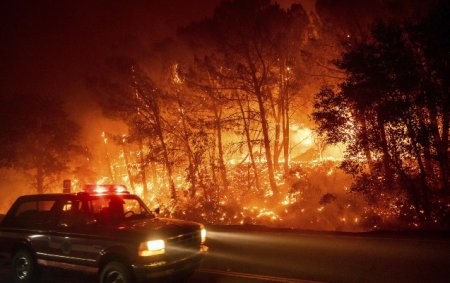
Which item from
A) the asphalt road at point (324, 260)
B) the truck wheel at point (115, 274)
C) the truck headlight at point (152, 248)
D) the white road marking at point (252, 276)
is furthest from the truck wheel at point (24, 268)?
the white road marking at point (252, 276)

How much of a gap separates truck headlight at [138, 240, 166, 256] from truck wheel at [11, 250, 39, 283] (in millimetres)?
2991

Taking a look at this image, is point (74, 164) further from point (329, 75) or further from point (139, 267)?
point (139, 267)

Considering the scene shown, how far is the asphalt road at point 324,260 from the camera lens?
26.1 ft

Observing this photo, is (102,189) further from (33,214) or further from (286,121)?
(286,121)

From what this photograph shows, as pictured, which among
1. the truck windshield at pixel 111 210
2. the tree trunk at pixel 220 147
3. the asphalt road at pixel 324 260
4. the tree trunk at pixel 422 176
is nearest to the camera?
the truck windshield at pixel 111 210

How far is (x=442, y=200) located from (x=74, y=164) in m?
38.9

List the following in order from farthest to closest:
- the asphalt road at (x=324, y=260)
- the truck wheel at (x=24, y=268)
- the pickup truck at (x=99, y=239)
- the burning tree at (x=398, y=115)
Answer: the burning tree at (x=398, y=115), the truck wheel at (x=24, y=268), the asphalt road at (x=324, y=260), the pickup truck at (x=99, y=239)

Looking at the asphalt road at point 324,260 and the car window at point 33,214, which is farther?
the car window at point 33,214

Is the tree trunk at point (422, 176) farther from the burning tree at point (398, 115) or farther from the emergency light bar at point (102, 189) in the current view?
the emergency light bar at point (102, 189)

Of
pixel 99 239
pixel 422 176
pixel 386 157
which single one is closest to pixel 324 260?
pixel 99 239

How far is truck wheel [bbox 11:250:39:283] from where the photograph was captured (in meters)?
8.27

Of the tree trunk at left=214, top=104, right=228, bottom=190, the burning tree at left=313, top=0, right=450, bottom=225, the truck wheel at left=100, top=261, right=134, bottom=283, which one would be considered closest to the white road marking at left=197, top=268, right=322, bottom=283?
the truck wheel at left=100, top=261, right=134, bottom=283

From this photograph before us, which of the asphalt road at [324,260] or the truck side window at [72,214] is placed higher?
the truck side window at [72,214]

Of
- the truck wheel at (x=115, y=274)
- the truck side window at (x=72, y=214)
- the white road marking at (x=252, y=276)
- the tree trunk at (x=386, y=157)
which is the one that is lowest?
the white road marking at (x=252, y=276)
